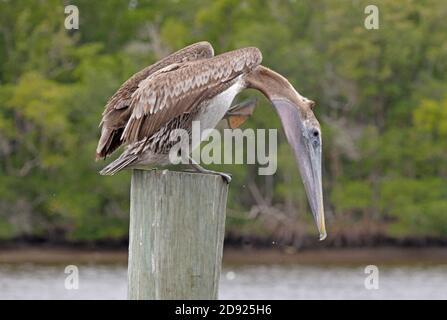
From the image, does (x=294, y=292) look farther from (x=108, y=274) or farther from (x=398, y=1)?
(x=398, y=1)

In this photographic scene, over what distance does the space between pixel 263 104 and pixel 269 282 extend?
1211 centimetres

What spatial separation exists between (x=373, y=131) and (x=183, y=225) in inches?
1841

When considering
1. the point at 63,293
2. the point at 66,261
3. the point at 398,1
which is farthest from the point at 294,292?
the point at 398,1

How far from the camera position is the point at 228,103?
6.42 metres

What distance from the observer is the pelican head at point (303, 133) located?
5.64 meters

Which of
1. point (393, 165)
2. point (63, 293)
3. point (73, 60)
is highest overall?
point (73, 60)

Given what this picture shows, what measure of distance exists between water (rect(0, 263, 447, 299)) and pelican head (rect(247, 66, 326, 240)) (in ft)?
71.4

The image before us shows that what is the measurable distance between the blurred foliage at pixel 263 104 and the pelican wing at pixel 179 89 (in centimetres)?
3981

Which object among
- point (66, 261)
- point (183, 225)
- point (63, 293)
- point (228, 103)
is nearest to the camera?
point (183, 225)

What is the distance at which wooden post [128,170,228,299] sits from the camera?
518 centimetres
